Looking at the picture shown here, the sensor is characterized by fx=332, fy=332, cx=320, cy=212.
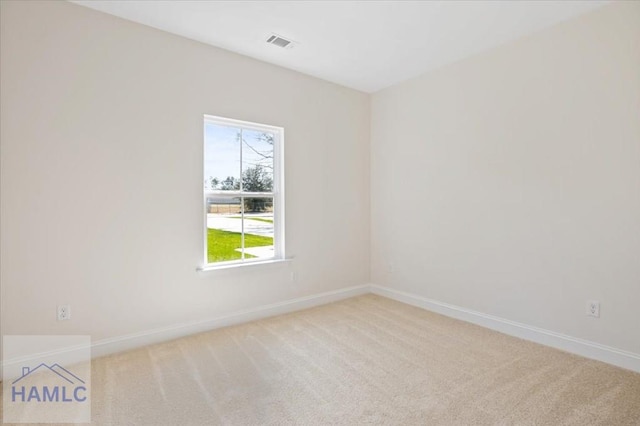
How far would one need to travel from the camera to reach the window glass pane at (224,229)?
334cm

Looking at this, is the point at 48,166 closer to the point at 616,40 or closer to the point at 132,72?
the point at 132,72

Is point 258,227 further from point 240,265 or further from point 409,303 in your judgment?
point 409,303

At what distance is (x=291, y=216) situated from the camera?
3857 millimetres

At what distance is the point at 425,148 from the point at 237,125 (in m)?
2.18

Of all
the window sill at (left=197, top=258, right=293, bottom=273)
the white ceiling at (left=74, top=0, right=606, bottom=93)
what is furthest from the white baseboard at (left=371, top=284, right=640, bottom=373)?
the white ceiling at (left=74, top=0, right=606, bottom=93)

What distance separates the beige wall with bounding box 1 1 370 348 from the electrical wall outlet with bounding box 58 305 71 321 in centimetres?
4

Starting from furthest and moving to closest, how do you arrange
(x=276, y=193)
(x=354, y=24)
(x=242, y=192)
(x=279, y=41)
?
1. (x=276, y=193)
2. (x=242, y=192)
3. (x=279, y=41)
4. (x=354, y=24)

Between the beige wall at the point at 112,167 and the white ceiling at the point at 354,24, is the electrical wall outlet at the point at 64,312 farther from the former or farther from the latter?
the white ceiling at the point at 354,24

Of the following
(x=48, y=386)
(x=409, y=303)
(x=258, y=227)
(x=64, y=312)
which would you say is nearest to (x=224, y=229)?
(x=258, y=227)

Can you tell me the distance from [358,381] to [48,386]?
2112 millimetres

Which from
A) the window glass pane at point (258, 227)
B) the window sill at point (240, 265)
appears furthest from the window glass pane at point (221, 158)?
the window sill at point (240, 265)

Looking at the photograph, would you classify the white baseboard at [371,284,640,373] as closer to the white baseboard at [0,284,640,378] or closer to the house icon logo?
the white baseboard at [0,284,640,378]

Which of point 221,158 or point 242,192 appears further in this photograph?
point 242,192

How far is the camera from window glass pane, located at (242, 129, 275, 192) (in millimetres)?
3596
